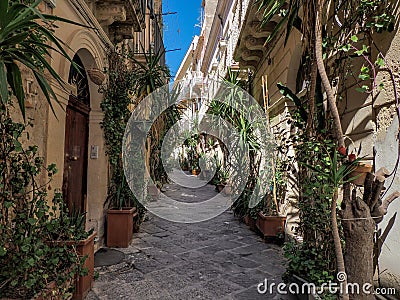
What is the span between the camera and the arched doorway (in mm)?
4074

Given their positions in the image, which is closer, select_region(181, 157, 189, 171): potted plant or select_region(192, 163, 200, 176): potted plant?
select_region(192, 163, 200, 176): potted plant

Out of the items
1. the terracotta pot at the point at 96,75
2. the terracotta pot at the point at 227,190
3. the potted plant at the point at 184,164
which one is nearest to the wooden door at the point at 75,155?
the terracotta pot at the point at 96,75

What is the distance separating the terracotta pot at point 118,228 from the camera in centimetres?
470

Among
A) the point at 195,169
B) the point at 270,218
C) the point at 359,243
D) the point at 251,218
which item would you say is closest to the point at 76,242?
the point at 359,243

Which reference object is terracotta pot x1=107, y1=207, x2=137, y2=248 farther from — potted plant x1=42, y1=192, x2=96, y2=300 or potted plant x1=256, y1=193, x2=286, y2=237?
potted plant x1=256, y1=193, x2=286, y2=237

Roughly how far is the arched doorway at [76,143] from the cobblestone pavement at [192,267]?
1034mm

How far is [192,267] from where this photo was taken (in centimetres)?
383

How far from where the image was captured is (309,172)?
3.09 metres

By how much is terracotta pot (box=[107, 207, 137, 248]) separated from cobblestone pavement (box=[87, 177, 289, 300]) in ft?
0.54

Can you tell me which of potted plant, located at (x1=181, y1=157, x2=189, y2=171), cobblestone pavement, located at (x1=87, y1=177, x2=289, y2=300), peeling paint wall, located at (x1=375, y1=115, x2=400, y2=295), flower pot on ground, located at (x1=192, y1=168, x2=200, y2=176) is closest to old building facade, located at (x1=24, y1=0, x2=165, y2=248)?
cobblestone pavement, located at (x1=87, y1=177, x2=289, y2=300)

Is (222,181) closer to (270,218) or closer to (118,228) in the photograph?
(270,218)

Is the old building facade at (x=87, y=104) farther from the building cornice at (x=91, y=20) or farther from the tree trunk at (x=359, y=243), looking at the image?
the tree trunk at (x=359, y=243)

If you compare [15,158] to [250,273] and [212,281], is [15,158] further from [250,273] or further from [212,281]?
[250,273]

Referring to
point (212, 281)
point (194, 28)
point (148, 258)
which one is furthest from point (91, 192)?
point (194, 28)
